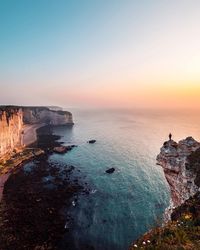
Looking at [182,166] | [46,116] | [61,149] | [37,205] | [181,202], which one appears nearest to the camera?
[182,166]

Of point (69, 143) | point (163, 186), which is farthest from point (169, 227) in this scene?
point (69, 143)

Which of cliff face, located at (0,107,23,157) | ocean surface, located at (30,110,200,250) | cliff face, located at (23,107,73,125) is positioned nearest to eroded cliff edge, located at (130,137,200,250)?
ocean surface, located at (30,110,200,250)

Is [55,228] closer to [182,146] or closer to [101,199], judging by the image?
[101,199]

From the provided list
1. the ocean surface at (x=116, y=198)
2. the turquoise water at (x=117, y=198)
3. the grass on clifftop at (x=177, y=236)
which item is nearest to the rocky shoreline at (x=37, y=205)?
the ocean surface at (x=116, y=198)

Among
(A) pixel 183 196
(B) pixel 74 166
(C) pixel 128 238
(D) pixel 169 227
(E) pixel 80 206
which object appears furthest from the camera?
(B) pixel 74 166

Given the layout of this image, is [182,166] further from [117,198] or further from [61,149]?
[61,149]

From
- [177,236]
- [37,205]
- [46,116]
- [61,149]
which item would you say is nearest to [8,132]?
[61,149]
